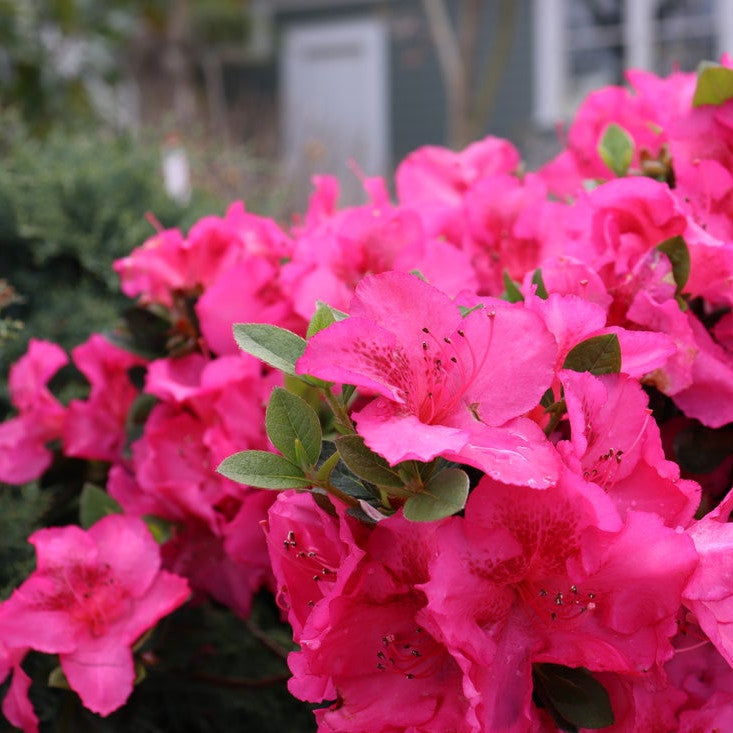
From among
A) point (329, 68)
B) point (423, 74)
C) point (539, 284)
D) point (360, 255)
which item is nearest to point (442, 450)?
point (539, 284)

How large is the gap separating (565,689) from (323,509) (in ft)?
0.61

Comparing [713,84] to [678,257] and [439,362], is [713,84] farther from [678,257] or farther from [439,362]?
[439,362]

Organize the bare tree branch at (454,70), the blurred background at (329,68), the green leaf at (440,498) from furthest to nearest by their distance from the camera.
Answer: the bare tree branch at (454,70)
the blurred background at (329,68)
the green leaf at (440,498)

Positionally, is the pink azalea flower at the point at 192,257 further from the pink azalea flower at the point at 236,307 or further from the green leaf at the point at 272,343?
the green leaf at the point at 272,343

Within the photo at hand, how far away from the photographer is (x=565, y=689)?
2.06 ft

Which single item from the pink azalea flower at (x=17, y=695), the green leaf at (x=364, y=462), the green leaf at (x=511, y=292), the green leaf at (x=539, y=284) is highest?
the green leaf at (x=539, y=284)

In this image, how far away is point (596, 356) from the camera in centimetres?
65

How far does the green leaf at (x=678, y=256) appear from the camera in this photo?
77cm

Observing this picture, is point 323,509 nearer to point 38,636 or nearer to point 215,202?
point 38,636

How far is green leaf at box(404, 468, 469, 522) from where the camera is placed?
1.82 feet

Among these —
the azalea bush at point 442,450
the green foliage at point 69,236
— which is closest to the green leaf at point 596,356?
the azalea bush at point 442,450

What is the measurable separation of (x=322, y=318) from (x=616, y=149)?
0.43 meters

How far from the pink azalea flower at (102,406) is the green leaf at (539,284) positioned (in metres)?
0.42

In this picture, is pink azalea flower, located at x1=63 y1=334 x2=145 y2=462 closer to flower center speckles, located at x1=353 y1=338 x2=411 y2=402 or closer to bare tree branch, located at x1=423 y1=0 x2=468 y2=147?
flower center speckles, located at x1=353 y1=338 x2=411 y2=402
